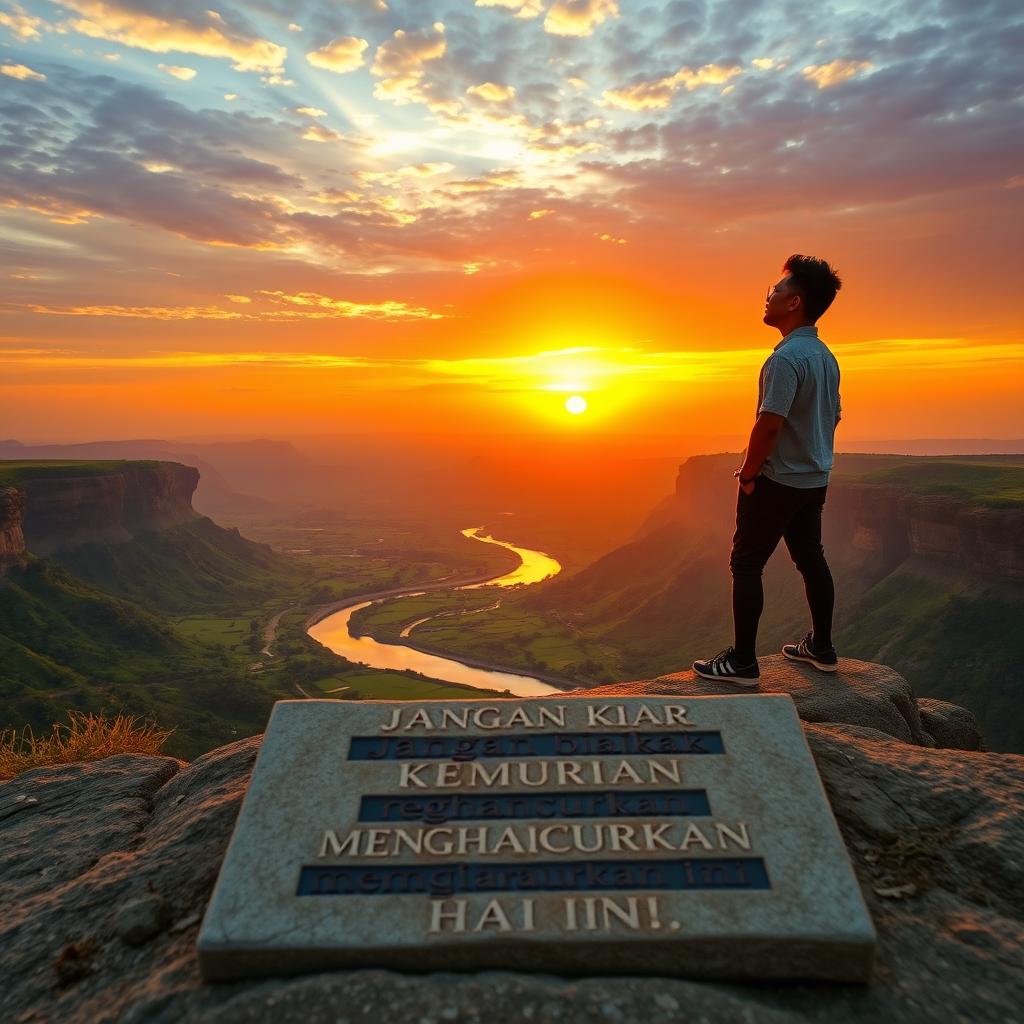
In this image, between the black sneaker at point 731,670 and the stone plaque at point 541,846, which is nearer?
the stone plaque at point 541,846

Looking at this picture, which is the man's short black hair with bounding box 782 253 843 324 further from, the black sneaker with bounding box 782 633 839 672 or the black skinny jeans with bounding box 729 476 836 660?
the black sneaker with bounding box 782 633 839 672

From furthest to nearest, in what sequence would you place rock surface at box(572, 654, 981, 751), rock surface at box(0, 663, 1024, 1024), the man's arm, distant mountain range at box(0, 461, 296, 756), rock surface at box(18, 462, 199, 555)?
rock surface at box(18, 462, 199, 555) < distant mountain range at box(0, 461, 296, 756) < rock surface at box(572, 654, 981, 751) < the man's arm < rock surface at box(0, 663, 1024, 1024)

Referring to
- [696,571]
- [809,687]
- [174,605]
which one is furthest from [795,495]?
[174,605]

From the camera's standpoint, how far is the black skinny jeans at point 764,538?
625 centimetres

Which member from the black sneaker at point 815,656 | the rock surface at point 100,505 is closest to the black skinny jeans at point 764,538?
the black sneaker at point 815,656

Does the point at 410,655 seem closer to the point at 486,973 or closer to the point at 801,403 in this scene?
the point at 801,403

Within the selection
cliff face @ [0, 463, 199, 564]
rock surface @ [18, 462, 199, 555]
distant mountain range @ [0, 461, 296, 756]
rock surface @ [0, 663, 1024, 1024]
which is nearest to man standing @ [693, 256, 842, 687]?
rock surface @ [0, 663, 1024, 1024]

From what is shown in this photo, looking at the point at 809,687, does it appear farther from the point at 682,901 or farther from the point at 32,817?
the point at 32,817

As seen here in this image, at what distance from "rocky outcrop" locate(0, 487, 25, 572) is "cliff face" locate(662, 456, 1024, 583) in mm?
64654

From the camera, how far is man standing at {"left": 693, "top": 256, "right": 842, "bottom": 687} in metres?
5.85

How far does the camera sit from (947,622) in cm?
4550

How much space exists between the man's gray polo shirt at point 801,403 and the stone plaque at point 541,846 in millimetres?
2022

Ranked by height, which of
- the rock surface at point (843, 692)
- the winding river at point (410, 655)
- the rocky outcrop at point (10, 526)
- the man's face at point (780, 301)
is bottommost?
the winding river at point (410, 655)

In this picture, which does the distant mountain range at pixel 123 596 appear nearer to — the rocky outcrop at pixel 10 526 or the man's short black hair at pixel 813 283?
→ the rocky outcrop at pixel 10 526
